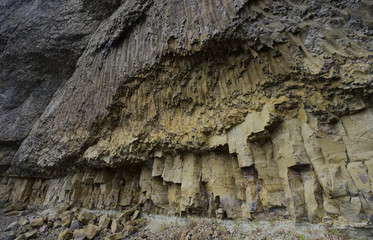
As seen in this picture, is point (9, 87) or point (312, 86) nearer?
point (312, 86)

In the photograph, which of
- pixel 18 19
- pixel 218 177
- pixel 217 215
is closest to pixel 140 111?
pixel 218 177

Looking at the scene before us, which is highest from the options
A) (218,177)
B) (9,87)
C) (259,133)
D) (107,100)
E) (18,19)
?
(18,19)

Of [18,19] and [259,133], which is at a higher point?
[18,19]

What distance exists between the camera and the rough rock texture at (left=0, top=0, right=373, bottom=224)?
3.67 meters

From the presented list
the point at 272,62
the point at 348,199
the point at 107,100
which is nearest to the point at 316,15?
the point at 272,62

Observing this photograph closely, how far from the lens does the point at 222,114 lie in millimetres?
5535

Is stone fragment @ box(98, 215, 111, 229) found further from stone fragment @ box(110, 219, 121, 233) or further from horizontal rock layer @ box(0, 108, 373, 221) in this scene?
horizontal rock layer @ box(0, 108, 373, 221)

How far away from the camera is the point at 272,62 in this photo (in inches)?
185

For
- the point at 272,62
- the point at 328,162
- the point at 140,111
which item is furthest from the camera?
the point at 140,111

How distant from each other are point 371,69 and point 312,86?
935mm

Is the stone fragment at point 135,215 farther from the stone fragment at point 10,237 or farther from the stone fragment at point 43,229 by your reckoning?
the stone fragment at point 10,237

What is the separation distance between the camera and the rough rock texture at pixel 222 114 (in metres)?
3.67

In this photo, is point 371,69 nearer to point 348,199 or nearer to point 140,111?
point 348,199

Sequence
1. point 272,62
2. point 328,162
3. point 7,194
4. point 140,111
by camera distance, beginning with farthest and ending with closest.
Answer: point 7,194 < point 140,111 < point 272,62 < point 328,162
